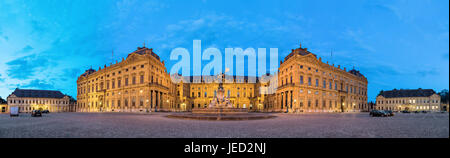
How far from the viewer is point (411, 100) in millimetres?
89375

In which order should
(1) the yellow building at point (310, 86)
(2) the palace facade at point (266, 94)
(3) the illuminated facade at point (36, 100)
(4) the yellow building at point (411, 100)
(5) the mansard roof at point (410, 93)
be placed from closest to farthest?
(1) the yellow building at point (310, 86) < (2) the palace facade at point (266, 94) < (3) the illuminated facade at point (36, 100) < (4) the yellow building at point (411, 100) < (5) the mansard roof at point (410, 93)

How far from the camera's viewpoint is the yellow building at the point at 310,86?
5144 centimetres

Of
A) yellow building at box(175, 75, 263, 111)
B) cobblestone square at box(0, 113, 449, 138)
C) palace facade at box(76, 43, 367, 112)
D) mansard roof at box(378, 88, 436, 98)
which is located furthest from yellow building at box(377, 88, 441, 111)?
cobblestone square at box(0, 113, 449, 138)

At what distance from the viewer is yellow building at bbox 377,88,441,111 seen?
279ft

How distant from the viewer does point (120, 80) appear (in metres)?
58.4

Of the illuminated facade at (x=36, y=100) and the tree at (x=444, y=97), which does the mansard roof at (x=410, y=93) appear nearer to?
the tree at (x=444, y=97)

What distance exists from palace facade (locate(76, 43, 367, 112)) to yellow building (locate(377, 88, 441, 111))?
3110cm

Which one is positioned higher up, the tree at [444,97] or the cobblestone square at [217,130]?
the cobblestone square at [217,130]

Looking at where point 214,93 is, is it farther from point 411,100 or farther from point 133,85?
point 411,100

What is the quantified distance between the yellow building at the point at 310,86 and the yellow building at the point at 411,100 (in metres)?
44.9

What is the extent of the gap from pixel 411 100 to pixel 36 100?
158942 mm

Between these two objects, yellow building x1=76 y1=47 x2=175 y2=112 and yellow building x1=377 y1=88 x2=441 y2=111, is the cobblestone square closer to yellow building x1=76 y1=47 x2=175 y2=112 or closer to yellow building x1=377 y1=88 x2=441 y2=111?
yellow building x1=76 y1=47 x2=175 y2=112

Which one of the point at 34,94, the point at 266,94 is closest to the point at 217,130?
the point at 266,94

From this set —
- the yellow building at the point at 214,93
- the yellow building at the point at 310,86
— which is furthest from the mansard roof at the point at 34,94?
the yellow building at the point at 310,86
